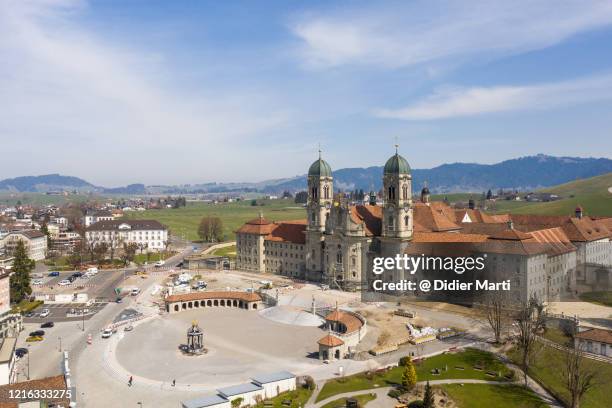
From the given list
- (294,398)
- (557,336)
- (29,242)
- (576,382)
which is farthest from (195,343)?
(29,242)

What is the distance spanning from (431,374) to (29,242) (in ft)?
441

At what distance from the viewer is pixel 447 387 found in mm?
60406

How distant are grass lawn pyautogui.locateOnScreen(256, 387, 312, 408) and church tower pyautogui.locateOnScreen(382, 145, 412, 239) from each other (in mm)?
47756

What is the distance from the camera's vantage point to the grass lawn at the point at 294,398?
2250 inches

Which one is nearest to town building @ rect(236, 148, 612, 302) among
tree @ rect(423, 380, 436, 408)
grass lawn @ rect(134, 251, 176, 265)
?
tree @ rect(423, 380, 436, 408)

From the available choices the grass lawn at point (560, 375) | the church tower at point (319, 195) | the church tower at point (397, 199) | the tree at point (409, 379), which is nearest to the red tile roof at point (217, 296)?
the church tower at point (319, 195)

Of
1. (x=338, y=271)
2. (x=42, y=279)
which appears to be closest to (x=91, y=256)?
(x=42, y=279)

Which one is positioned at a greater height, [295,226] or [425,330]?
[295,226]

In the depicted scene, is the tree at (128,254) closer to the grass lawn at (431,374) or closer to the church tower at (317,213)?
the church tower at (317,213)

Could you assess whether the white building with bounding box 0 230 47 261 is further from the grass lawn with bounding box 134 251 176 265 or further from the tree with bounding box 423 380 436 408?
the tree with bounding box 423 380 436 408

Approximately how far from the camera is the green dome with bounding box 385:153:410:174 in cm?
10356

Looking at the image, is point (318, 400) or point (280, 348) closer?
point (318, 400)

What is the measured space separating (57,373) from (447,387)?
47.1m

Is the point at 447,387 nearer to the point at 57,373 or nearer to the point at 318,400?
the point at 318,400
